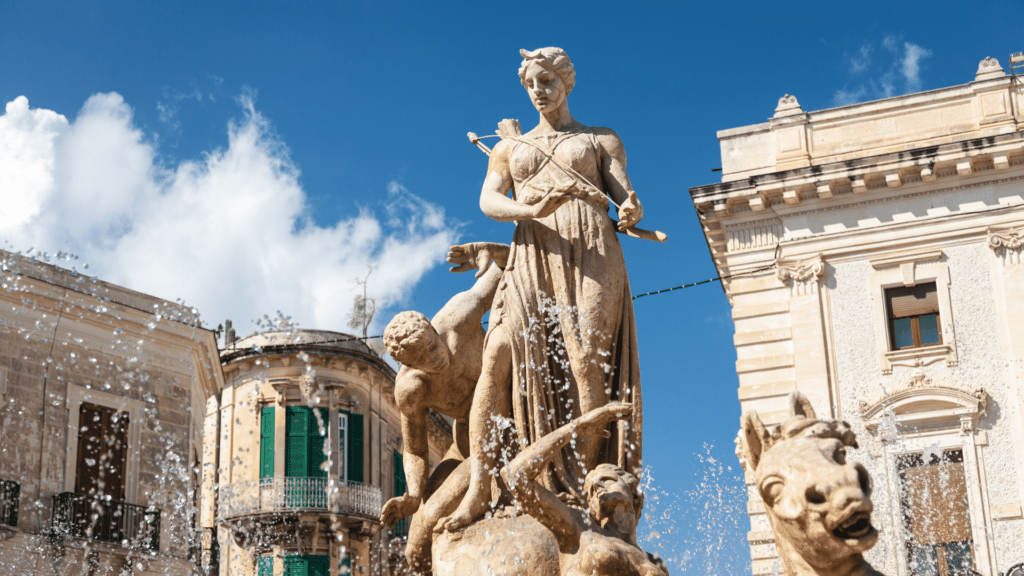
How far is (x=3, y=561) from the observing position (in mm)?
19766

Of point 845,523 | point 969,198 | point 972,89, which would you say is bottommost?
point 845,523

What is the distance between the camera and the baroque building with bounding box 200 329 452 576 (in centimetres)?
2961

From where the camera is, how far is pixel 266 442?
30453mm

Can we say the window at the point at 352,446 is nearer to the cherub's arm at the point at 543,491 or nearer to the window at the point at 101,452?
the window at the point at 101,452

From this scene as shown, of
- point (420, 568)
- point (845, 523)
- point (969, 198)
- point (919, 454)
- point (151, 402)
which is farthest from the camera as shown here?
point (151, 402)

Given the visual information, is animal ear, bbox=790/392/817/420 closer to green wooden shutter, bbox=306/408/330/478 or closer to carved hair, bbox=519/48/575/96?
carved hair, bbox=519/48/575/96

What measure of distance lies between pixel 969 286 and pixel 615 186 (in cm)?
1574

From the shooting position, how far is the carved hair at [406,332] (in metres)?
5.52

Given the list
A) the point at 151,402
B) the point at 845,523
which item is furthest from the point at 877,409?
the point at 845,523

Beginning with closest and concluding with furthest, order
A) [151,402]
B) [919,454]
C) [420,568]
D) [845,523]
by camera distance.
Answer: [845,523]
[420,568]
[919,454]
[151,402]

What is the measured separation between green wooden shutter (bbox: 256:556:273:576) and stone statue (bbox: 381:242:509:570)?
25.3 m

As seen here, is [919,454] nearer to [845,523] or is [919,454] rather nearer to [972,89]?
[972,89]

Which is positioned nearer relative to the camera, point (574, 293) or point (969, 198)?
point (574, 293)

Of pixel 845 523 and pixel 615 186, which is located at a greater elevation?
pixel 615 186
